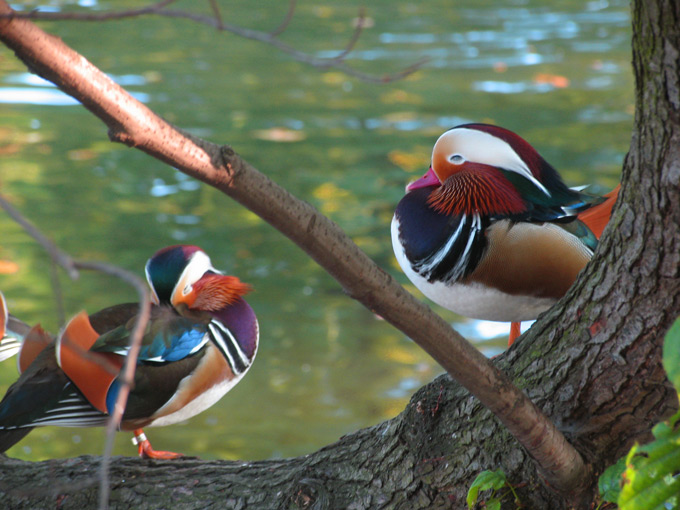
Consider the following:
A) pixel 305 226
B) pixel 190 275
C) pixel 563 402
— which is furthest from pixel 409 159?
pixel 305 226

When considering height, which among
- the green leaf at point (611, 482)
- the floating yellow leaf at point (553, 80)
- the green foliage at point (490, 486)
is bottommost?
the floating yellow leaf at point (553, 80)

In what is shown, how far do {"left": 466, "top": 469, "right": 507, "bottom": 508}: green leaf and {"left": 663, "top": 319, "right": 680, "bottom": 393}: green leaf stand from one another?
417 millimetres

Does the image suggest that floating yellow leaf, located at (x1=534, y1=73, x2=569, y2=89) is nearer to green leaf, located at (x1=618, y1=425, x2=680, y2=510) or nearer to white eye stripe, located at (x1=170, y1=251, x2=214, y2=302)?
white eye stripe, located at (x1=170, y1=251, x2=214, y2=302)

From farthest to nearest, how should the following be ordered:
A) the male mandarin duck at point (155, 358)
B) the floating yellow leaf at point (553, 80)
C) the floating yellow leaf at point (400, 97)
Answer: the floating yellow leaf at point (553, 80)
the floating yellow leaf at point (400, 97)
the male mandarin duck at point (155, 358)

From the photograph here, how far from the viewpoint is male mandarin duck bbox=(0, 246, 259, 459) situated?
1475mm

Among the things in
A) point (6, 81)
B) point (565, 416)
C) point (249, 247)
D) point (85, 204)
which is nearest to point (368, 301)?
point (565, 416)

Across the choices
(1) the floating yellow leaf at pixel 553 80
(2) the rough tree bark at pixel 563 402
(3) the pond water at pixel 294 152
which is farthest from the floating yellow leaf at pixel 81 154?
(2) the rough tree bark at pixel 563 402

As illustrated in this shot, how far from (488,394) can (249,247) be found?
2891 mm

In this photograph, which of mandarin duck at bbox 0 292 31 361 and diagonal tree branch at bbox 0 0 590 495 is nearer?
diagonal tree branch at bbox 0 0 590 495

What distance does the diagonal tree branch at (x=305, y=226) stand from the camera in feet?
2.20

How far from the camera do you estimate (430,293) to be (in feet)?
4.64

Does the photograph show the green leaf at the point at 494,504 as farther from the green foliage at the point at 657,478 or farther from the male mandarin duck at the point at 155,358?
the male mandarin duck at the point at 155,358

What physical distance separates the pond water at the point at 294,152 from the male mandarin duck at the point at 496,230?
3.30 ft

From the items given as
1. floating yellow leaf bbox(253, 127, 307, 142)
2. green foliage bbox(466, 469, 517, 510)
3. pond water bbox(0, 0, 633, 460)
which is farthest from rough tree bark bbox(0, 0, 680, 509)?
floating yellow leaf bbox(253, 127, 307, 142)
